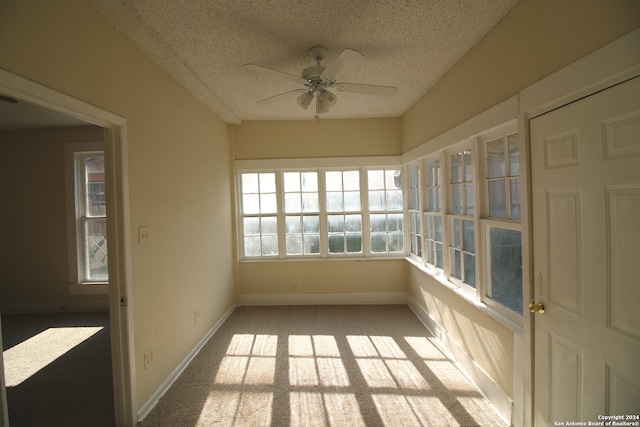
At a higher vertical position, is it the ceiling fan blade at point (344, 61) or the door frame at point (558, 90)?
the ceiling fan blade at point (344, 61)

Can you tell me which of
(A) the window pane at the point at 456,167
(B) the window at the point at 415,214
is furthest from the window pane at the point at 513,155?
(B) the window at the point at 415,214

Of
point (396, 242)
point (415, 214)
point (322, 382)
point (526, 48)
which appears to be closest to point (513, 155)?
point (526, 48)

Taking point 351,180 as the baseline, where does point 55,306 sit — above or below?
below

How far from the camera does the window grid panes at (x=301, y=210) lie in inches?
171

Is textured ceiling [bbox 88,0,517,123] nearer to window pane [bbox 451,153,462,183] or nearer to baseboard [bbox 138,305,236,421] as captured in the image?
window pane [bbox 451,153,462,183]

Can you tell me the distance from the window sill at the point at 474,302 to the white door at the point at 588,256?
0.66ft

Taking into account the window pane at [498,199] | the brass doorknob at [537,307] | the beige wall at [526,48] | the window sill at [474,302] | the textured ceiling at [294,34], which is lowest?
the window sill at [474,302]

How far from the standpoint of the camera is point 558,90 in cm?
143

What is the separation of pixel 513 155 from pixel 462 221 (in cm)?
83

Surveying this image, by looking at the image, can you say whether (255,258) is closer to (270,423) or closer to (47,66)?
(270,423)

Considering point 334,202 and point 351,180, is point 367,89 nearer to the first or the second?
point 351,180

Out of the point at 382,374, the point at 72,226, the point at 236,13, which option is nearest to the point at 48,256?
the point at 72,226

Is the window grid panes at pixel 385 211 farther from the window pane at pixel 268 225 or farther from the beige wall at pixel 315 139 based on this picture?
the window pane at pixel 268 225

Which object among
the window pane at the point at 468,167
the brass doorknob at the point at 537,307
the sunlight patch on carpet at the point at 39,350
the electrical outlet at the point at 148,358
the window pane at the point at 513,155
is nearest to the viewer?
the brass doorknob at the point at 537,307
